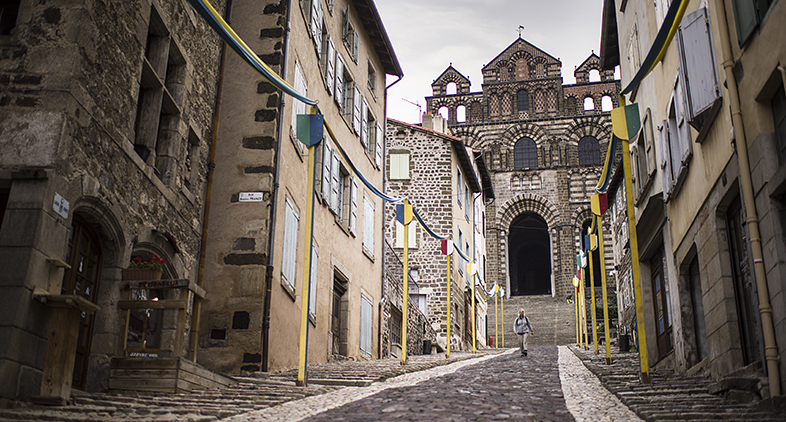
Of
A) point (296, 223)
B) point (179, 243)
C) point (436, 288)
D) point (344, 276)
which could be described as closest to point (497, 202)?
point (436, 288)

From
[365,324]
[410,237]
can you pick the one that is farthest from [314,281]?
[410,237]

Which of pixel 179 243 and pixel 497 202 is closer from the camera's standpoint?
pixel 179 243

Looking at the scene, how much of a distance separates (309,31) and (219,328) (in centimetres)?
549

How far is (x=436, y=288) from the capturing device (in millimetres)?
25844

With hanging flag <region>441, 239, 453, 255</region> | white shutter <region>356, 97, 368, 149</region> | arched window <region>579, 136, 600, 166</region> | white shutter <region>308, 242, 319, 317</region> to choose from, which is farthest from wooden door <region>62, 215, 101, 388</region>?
arched window <region>579, 136, 600, 166</region>

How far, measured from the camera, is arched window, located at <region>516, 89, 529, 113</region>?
45.7m

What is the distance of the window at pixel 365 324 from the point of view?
1573 centimetres

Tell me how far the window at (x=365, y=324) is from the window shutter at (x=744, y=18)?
10.3 metres

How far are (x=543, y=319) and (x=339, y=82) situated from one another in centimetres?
2168

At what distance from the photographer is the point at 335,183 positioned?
1436cm

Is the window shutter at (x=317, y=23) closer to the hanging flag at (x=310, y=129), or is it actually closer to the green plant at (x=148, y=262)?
the hanging flag at (x=310, y=129)

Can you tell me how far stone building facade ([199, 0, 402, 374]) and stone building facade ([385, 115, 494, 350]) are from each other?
10029 millimetres

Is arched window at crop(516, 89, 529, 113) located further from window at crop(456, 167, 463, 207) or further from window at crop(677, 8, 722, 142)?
window at crop(677, 8, 722, 142)

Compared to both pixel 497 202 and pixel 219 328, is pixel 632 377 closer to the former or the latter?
pixel 219 328
